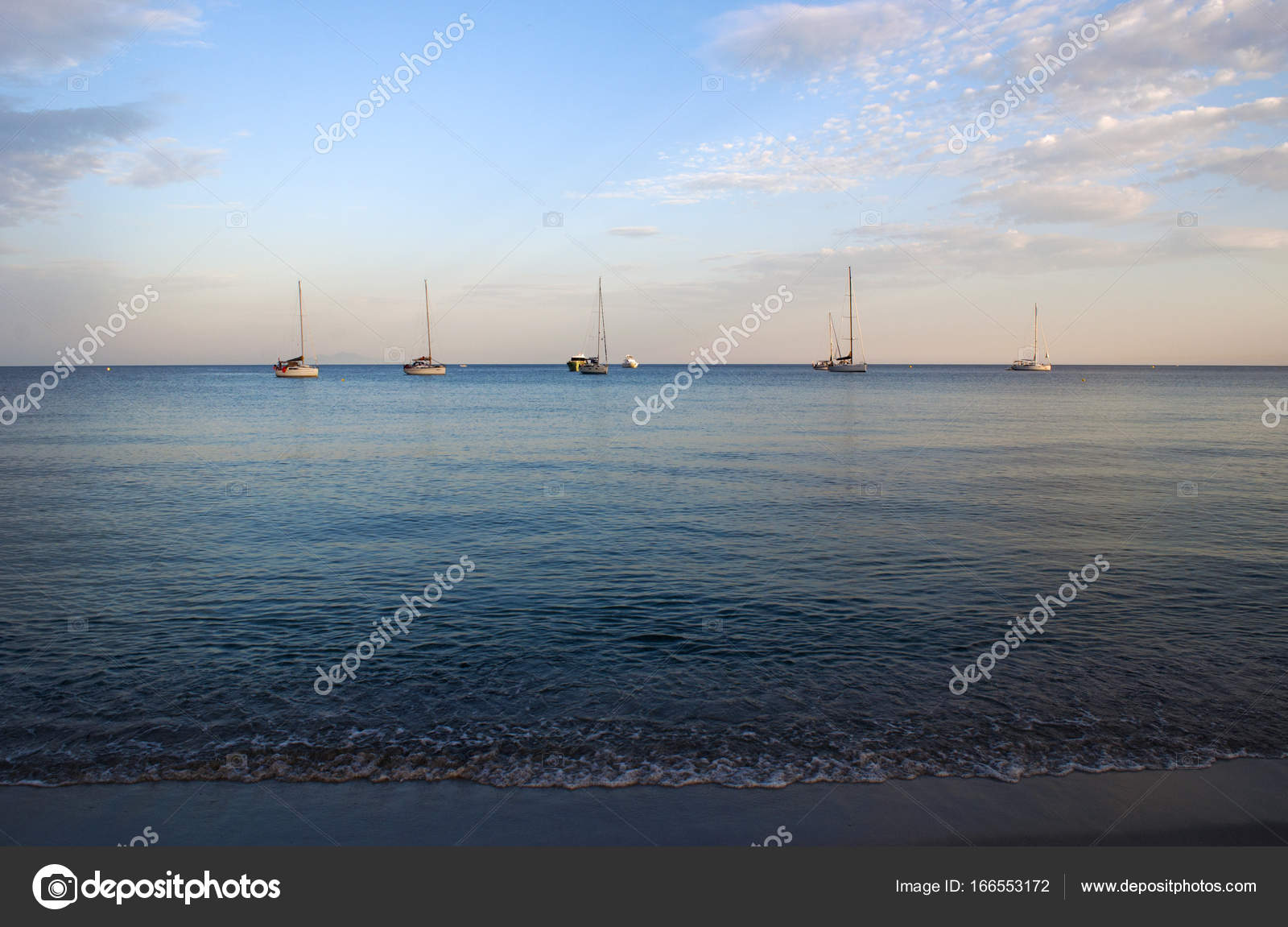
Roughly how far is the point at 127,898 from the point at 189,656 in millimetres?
7195

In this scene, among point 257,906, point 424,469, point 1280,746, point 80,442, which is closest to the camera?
point 257,906

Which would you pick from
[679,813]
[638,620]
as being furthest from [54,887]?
[638,620]

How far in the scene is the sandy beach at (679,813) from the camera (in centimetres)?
831

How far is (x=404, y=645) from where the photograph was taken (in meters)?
14.2

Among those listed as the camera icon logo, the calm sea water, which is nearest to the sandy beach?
the calm sea water

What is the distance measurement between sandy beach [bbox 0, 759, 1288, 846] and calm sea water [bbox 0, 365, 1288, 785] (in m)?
0.37

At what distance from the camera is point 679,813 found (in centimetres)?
881

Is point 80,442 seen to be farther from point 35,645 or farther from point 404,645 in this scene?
point 404,645

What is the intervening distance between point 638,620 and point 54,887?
32.2 feet

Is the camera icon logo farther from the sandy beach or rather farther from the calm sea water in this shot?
the calm sea water

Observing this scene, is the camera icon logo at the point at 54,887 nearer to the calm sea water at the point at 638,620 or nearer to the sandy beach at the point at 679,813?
the sandy beach at the point at 679,813

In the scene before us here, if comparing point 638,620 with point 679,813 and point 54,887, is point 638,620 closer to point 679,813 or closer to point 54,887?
point 679,813

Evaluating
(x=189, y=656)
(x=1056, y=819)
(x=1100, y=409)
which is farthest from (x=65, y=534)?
(x=1100, y=409)

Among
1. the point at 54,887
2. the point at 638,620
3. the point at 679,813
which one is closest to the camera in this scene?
the point at 54,887
